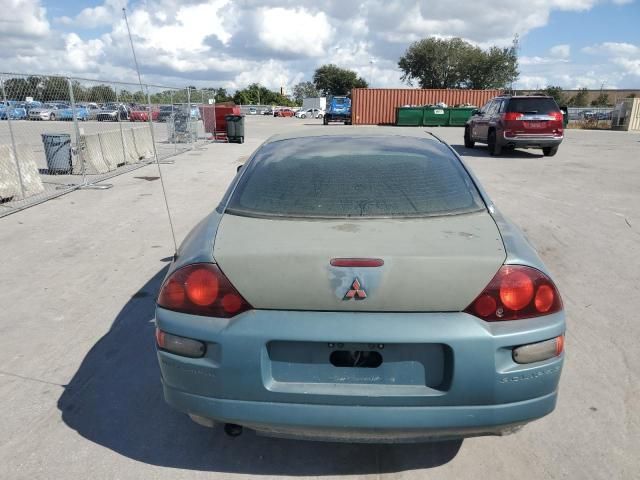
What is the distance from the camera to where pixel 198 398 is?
208 cm

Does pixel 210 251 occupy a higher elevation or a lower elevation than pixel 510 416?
higher

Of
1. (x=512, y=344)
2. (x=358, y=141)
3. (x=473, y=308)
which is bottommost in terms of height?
(x=512, y=344)

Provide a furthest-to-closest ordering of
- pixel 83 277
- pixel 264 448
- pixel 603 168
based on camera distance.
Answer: pixel 603 168
pixel 83 277
pixel 264 448

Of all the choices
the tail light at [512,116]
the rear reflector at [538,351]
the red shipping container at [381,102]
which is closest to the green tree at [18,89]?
the rear reflector at [538,351]

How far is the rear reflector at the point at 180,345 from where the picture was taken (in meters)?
2.03

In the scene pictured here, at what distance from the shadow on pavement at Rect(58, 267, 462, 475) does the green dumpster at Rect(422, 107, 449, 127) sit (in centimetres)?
3166

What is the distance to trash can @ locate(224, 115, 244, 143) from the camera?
20297 mm

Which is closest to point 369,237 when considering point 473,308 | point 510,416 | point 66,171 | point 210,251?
point 473,308

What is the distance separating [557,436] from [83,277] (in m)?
4.39

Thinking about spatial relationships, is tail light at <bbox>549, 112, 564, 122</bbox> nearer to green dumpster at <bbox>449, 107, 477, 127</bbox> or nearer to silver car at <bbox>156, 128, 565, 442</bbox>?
silver car at <bbox>156, 128, 565, 442</bbox>

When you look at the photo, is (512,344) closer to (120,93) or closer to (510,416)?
(510,416)

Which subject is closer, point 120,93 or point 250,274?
point 250,274

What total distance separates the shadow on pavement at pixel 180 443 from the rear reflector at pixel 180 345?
0.69 meters

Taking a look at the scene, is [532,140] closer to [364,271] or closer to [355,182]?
[355,182]
